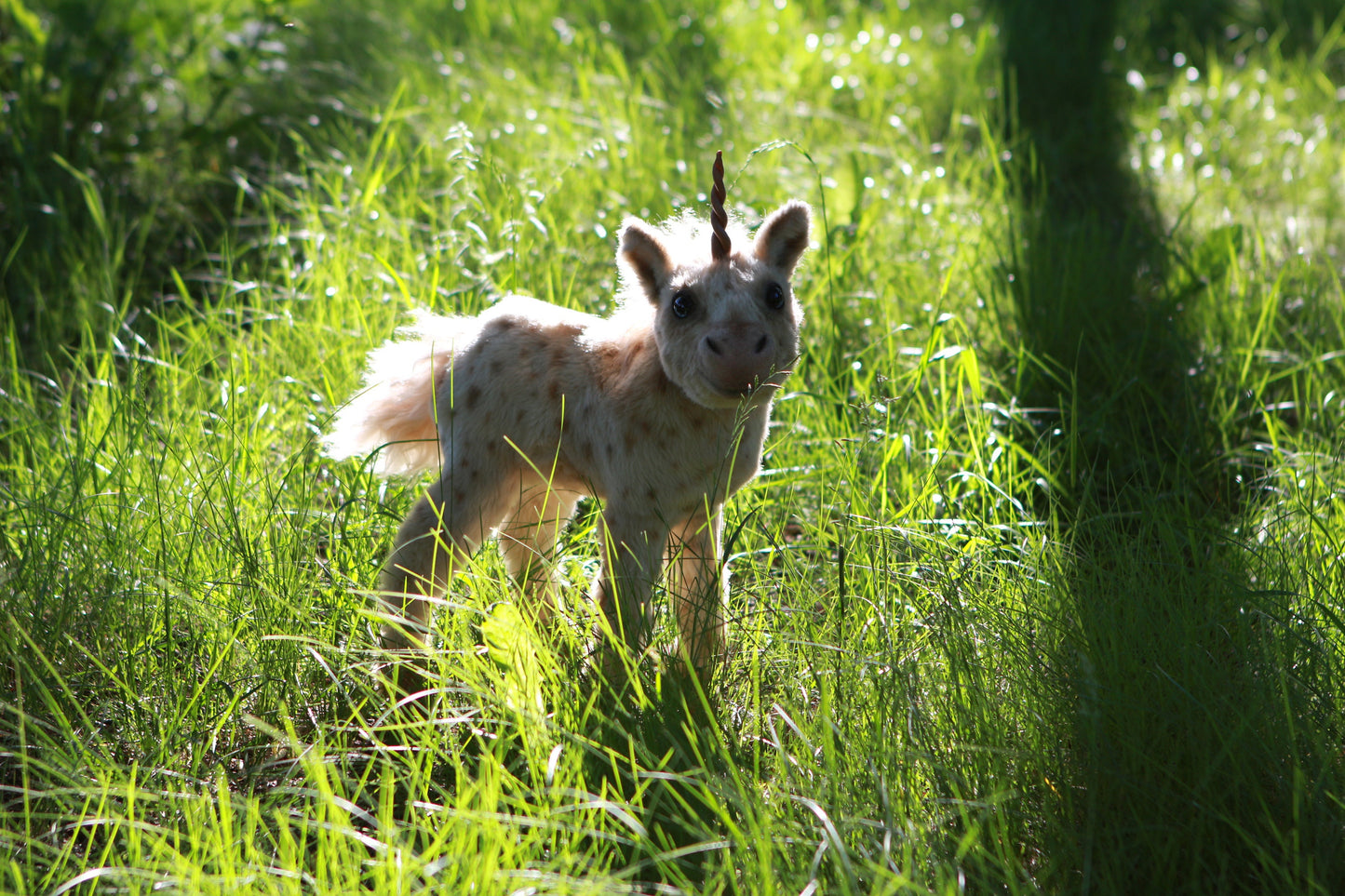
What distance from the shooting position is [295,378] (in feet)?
11.5

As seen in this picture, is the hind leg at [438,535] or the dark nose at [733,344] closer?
the dark nose at [733,344]

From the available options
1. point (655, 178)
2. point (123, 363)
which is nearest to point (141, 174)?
point (123, 363)

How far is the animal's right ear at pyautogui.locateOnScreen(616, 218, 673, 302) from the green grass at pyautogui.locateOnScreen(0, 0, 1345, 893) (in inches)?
30.1

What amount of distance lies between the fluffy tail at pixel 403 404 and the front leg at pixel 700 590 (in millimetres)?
673

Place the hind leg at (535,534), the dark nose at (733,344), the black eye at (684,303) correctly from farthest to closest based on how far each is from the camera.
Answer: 1. the hind leg at (535,534)
2. the black eye at (684,303)
3. the dark nose at (733,344)

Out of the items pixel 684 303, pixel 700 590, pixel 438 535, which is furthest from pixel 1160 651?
pixel 438 535

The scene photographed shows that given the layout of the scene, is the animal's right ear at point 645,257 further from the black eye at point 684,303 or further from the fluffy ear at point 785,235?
the fluffy ear at point 785,235

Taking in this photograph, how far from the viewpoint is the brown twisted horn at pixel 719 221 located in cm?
230

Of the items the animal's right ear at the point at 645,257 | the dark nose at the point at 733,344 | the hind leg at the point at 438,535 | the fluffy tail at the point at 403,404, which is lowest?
the hind leg at the point at 438,535

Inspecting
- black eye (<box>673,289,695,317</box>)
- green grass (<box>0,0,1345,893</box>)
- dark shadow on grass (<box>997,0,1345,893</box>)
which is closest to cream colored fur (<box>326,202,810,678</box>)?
black eye (<box>673,289,695,317</box>)

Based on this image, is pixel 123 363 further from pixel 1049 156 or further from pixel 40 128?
pixel 1049 156

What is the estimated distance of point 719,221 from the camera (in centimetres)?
234

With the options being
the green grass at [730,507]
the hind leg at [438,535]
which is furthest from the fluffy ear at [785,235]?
the hind leg at [438,535]

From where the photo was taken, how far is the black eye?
7.61ft
